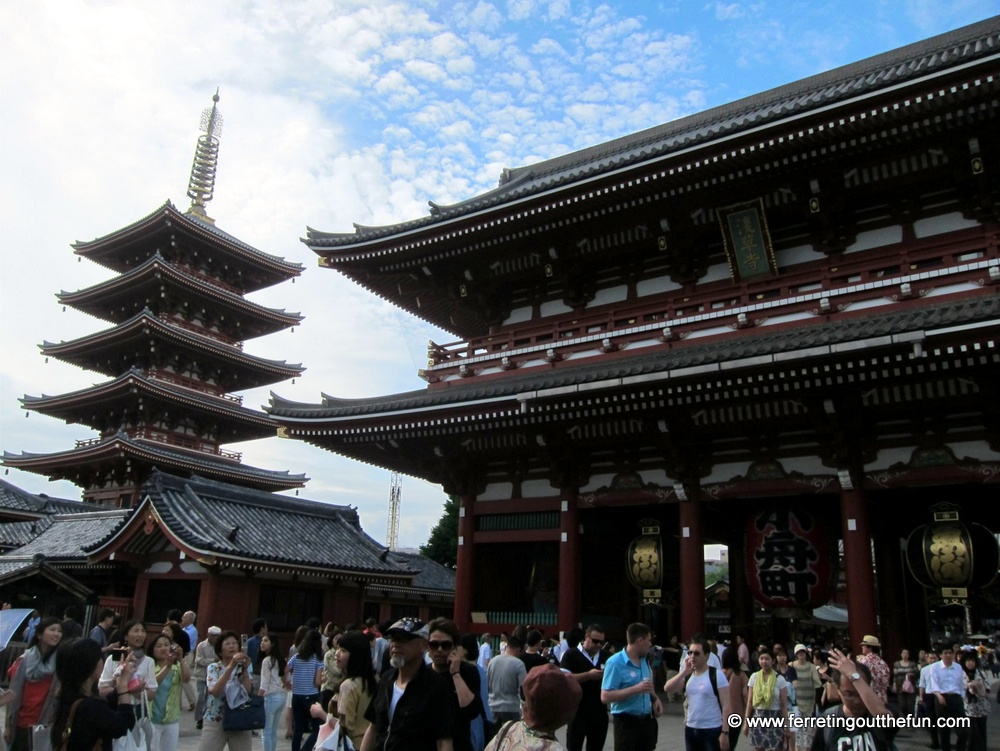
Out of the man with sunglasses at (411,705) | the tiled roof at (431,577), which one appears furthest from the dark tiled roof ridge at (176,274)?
the man with sunglasses at (411,705)

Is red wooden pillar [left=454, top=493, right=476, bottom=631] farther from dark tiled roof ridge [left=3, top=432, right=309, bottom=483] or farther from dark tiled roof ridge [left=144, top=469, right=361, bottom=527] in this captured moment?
dark tiled roof ridge [left=3, top=432, right=309, bottom=483]

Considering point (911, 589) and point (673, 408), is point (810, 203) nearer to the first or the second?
point (673, 408)

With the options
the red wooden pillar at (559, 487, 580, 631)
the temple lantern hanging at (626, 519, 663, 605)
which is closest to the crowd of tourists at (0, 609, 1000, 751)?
the red wooden pillar at (559, 487, 580, 631)

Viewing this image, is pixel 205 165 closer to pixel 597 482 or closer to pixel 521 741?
pixel 597 482

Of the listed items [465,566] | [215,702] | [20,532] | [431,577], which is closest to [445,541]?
[431,577]

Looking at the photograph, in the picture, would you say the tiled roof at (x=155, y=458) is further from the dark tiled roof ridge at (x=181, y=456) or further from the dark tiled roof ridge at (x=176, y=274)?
the dark tiled roof ridge at (x=176, y=274)

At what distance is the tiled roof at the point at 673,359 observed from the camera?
1028cm

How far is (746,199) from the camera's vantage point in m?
13.7

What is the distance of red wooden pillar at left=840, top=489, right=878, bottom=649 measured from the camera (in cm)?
1185

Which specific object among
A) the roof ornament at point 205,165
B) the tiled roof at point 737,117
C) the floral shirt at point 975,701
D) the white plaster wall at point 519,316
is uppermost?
the roof ornament at point 205,165

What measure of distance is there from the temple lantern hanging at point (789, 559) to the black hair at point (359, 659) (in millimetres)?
10038

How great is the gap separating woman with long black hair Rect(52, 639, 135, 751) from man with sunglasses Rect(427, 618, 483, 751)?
6.66 feet

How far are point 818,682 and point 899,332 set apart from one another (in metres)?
4.98

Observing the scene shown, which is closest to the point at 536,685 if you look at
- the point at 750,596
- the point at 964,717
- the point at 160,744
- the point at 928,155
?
the point at 160,744
